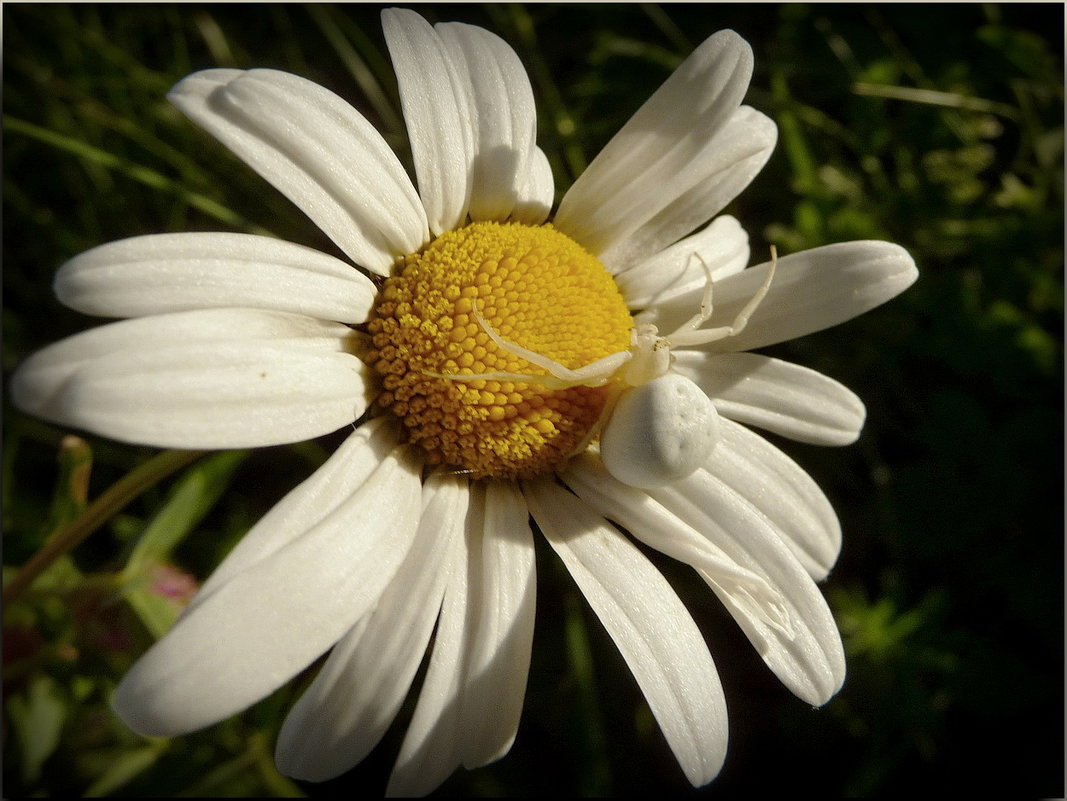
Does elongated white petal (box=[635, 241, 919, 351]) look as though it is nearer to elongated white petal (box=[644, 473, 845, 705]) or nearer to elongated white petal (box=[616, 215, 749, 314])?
elongated white petal (box=[616, 215, 749, 314])

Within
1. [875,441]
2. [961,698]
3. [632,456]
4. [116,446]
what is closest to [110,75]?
[116,446]

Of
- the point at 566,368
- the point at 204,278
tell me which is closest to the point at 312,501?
the point at 204,278

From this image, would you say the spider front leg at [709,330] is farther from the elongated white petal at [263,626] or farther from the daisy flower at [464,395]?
the elongated white petal at [263,626]

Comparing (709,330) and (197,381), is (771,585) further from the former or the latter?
(197,381)

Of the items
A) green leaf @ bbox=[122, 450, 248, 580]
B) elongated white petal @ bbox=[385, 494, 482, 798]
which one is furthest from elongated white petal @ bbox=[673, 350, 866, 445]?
green leaf @ bbox=[122, 450, 248, 580]

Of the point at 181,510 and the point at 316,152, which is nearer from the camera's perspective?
the point at 316,152

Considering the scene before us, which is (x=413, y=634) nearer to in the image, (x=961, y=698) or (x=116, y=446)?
(x=116, y=446)
